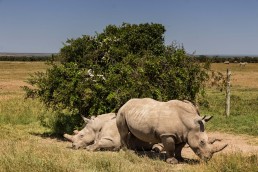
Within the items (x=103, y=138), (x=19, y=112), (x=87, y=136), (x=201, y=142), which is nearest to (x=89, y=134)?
(x=87, y=136)

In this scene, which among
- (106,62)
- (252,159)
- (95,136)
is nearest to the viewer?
(252,159)

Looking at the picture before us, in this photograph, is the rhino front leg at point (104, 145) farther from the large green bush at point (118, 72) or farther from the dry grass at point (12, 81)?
the dry grass at point (12, 81)

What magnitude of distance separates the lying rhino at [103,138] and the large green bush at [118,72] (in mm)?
1688

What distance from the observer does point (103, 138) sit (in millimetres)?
12727

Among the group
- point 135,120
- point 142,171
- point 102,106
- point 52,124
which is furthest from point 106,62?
point 142,171

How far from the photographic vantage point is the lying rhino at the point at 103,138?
1262cm

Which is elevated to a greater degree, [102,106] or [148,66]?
[148,66]

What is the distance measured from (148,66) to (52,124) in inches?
191

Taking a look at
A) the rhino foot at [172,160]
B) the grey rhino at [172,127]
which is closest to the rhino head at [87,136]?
the grey rhino at [172,127]

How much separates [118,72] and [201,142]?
6.00m

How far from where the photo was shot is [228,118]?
1855 cm

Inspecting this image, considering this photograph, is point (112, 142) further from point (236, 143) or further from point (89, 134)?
point (236, 143)

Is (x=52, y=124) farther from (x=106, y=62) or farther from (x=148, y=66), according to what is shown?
(x=148, y=66)

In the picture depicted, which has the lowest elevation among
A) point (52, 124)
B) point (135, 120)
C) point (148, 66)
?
point (52, 124)
